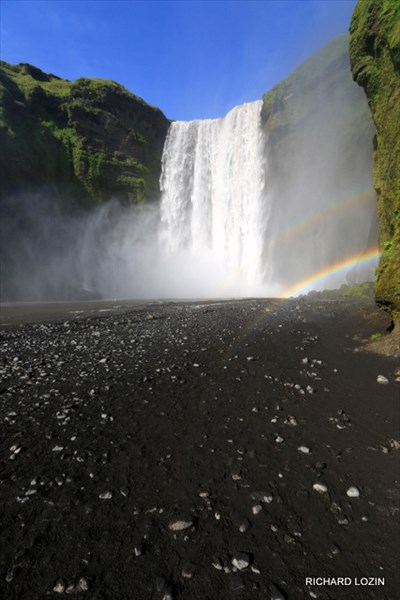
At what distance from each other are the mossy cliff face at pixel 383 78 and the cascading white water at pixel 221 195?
26054 mm

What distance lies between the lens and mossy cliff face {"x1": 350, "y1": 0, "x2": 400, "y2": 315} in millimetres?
20234

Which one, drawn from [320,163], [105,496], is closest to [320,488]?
[105,496]

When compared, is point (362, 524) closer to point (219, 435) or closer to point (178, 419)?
point (219, 435)

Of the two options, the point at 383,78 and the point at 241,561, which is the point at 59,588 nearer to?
the point at 241,561

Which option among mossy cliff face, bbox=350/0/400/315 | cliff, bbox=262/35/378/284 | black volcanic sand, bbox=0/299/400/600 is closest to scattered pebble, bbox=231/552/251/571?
black volcanic sand, bbox=0/299/400/600

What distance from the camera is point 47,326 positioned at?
687 inches

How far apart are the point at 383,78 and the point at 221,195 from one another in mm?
34620

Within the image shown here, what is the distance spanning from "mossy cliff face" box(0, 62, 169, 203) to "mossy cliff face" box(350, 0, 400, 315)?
1766 inches

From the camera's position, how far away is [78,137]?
57.9 metres

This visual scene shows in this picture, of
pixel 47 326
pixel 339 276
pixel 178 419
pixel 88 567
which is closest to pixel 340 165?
pixel 339 276

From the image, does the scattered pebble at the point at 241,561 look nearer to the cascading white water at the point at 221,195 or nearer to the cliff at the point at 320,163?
the cliff at the point at 320,163

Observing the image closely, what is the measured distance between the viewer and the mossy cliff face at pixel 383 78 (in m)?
20.2

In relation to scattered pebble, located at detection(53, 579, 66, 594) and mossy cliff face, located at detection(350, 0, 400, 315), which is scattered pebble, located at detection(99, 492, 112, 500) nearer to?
scattered pebble, located at detection(53, 579, 66, 594)

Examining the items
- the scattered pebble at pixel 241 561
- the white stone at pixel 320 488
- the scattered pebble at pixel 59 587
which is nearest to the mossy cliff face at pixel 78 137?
the scattered pebble at pixel 59 587
